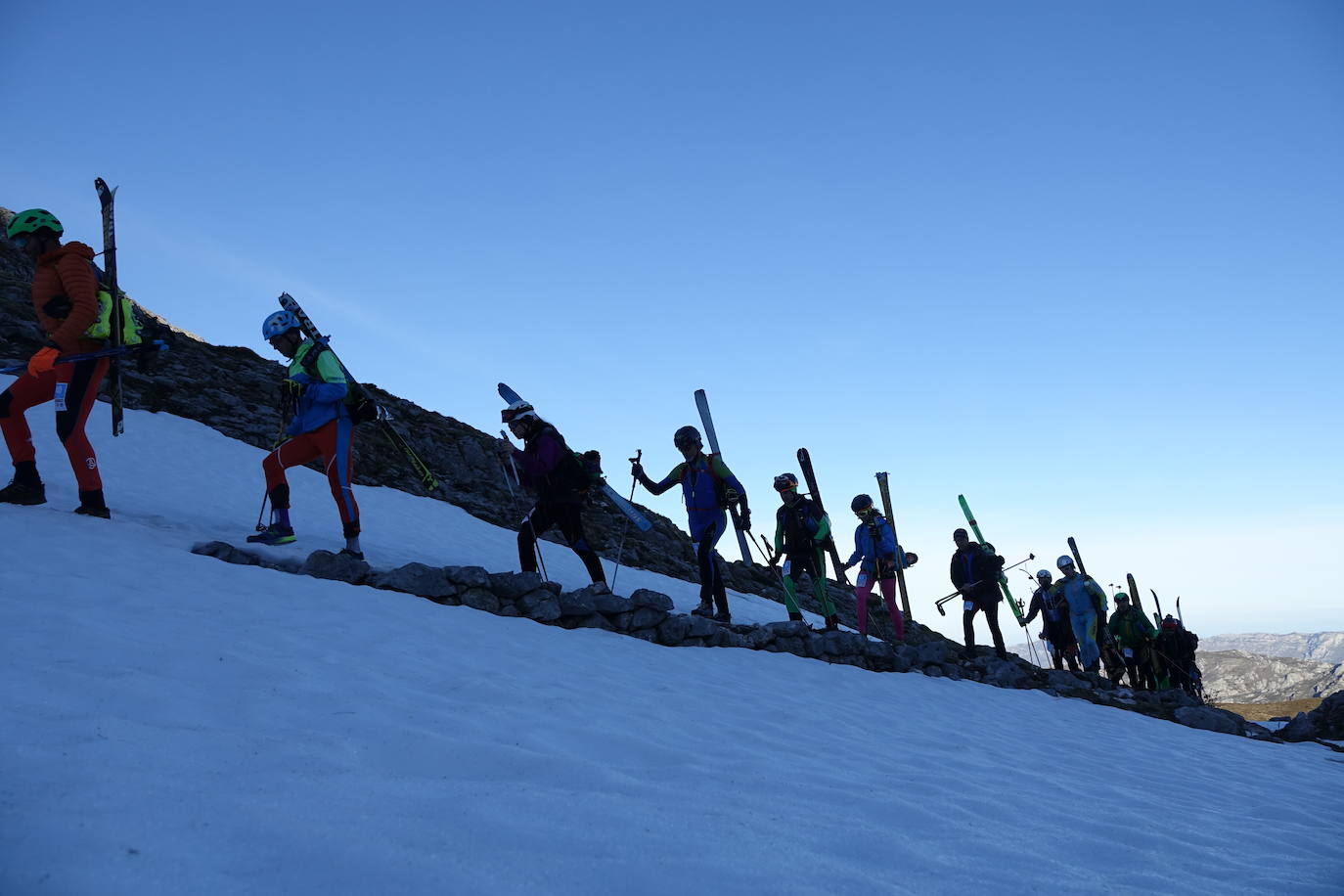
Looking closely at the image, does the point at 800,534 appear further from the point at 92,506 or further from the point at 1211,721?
the point at 92,506

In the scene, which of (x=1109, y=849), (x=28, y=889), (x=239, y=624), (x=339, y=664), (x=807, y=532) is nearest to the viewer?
(x=28, y=889)

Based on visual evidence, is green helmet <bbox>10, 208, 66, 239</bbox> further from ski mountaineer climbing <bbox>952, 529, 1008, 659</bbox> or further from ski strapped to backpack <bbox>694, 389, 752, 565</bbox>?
ski mountaineer climbing <bbox>952, 529, 1008, 659</bbox>

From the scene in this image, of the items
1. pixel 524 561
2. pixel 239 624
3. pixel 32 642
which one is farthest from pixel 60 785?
pixel 524 561

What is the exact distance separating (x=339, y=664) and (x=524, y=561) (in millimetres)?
4725

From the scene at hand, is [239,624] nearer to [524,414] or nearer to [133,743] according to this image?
[133,743]

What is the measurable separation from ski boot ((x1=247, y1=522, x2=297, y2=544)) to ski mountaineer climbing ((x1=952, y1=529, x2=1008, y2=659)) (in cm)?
1103

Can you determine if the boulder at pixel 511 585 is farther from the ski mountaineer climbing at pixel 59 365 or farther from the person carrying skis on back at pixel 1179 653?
the person carrying skis on back at pixel 1179 653

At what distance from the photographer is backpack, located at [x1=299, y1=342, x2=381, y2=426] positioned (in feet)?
26.8

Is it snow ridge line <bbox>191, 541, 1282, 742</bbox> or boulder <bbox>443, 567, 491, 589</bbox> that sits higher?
boulder <bbox>443, 567, 491, 589</bbox>

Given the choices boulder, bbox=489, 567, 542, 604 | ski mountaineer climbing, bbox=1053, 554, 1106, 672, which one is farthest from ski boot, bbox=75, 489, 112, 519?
ski mountaineer climbing, bbox=1053, 554, 1106, 672

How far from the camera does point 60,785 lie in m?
2.56

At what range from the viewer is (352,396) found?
8578 mm

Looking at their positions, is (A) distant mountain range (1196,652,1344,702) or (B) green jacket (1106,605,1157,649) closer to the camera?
(B) green jacket (1106,605,1157,649)

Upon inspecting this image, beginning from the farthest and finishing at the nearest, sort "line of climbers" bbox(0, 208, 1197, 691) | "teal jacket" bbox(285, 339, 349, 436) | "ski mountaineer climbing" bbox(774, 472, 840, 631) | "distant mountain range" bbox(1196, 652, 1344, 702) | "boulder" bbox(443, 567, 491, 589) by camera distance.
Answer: "distant mountain range" bbox(1196, 652, 1344, 702), "ski mountaineer climbing" bbox(774, 472, 840, 631), "teal jacket" bbox(285, 339, 349, 436), "boulder" bbox(443, 567, 491, 589), "line of climbers" bbox(0, 208, 1197, 691)
